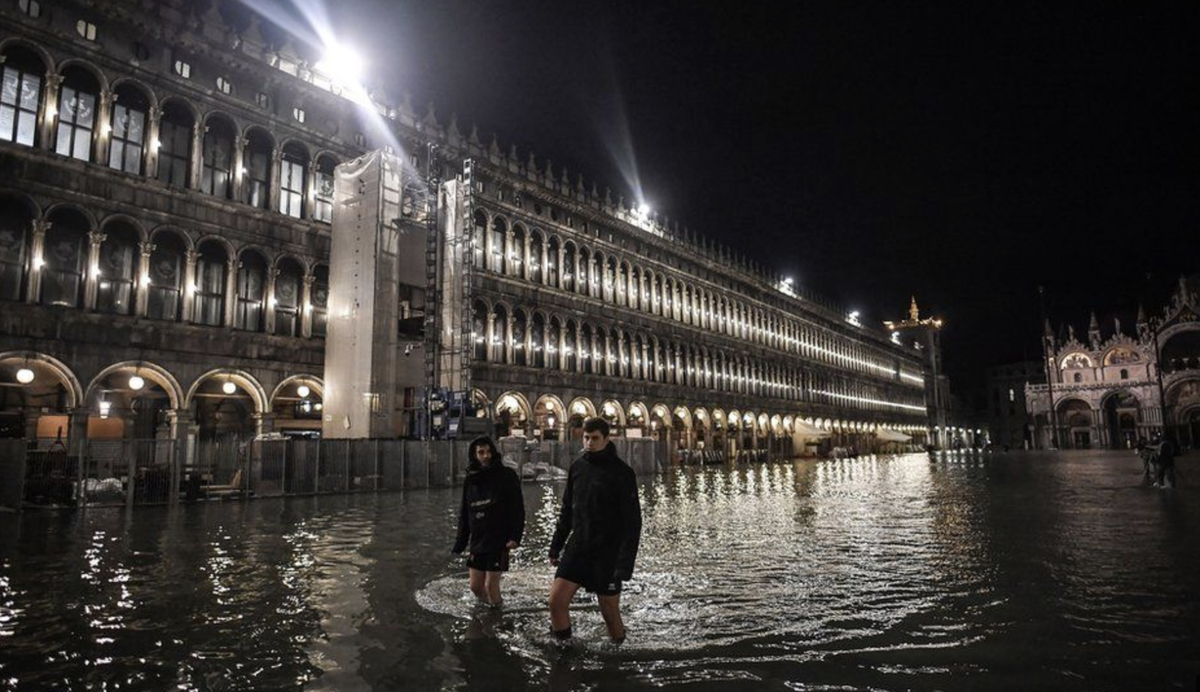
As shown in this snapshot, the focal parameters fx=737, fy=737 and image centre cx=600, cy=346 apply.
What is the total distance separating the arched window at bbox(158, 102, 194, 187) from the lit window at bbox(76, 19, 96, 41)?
2.69m

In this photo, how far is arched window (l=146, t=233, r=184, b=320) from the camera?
78.4 feet

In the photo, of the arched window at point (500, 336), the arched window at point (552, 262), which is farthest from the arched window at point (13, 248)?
the arched window at point (552, 262)

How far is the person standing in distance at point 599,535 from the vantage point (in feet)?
17.1

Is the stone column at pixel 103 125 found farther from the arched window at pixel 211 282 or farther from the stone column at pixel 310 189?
the stone column at pixel 310 189

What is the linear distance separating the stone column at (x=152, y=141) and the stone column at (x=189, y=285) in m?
2.69

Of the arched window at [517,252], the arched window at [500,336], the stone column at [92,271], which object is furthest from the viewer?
the arched window at [517,252]

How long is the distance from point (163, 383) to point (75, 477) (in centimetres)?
762

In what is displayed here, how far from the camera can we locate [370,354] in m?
24.1

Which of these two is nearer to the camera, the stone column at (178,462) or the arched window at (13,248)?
the stone column at (178,462)

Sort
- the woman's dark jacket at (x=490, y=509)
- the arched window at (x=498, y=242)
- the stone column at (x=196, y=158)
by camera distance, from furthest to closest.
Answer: the arched window at (x=498, y=242)
the stone column at (x=196, y=158)
the woman's dark jacket at (x=490, y=509)

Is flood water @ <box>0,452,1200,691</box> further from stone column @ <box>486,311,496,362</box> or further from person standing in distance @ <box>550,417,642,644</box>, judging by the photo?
stone column @ <box>486,311,496,362</box>

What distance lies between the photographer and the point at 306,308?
2742 centimetres

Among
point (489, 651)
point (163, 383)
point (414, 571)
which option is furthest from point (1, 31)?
point (489, 651)

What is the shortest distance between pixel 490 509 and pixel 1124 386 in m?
96.6
